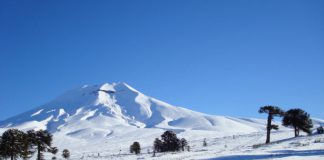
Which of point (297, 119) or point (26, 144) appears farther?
point (297, 119)

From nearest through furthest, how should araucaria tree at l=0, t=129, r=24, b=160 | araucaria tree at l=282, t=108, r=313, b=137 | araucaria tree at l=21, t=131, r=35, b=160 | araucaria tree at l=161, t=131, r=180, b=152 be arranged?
1. araucaria tree at l=0, t=129, r=24, b=160
2. araucaria tree at l=21, t=131, r=35, b=160
3. araucaria tree at l=282, t=108, r=313, b=137
4. araucaria tree at l=161, t=131, r=180, b=152

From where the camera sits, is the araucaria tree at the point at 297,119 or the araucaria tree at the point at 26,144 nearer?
the araucaria tree at the point at 26,144

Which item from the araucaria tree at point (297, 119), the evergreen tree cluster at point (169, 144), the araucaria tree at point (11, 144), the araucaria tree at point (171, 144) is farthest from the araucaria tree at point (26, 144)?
the araucaria tree at point (297, 119)

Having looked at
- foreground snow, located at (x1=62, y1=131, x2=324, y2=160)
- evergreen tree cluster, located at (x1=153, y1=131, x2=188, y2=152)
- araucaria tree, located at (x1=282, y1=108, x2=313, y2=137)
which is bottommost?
evergreen tree cluster, located at (x1=153, y1=131, x2=188, y2=152)

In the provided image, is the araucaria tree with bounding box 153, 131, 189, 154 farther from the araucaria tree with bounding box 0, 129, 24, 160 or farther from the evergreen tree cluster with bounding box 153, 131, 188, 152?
the araucaria tree with bounding box 0, 129, 24, 160

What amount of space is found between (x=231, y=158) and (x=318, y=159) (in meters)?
6.71

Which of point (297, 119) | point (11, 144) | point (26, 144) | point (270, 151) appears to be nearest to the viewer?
point (270, 151)

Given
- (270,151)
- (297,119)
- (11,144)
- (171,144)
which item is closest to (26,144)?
(11,144)

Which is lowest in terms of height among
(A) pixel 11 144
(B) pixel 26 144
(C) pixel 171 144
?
(C) pixel 171 144

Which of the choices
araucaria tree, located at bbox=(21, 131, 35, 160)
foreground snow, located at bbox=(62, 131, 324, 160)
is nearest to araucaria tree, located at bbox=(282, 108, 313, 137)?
foreground snow, located at bbox=(62, 131, 324, 160)

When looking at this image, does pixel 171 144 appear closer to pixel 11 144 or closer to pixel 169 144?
pixel 169 144

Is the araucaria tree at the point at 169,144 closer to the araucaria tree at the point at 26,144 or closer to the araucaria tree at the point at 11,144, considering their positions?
the araucaria tree at the point at 26,144

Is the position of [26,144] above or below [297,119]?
below

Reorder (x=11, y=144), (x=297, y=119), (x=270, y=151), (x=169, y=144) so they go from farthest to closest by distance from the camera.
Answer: (x=169, y=144), (x=297, y=119), (x=11, y=144), (x=270, y=151)
